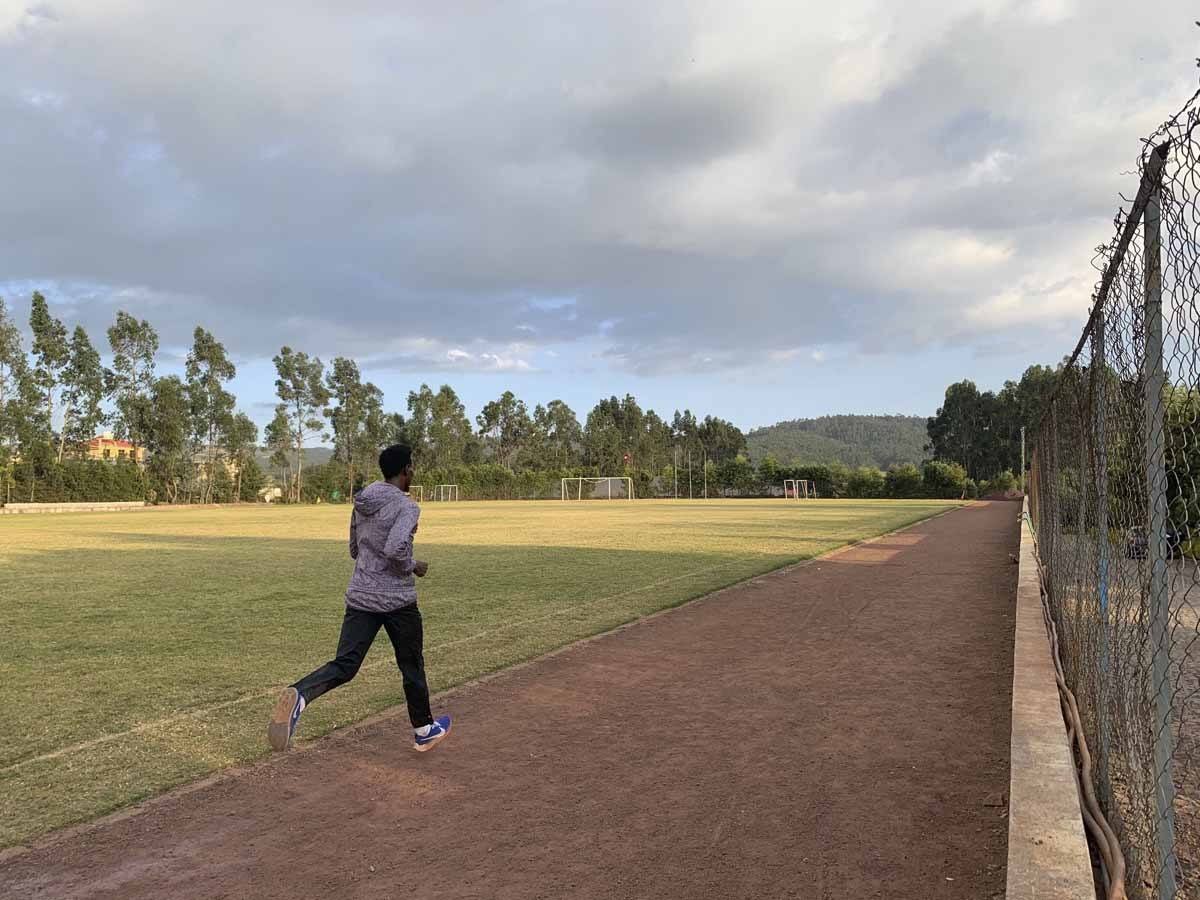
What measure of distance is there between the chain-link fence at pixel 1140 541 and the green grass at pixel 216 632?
4536 mm

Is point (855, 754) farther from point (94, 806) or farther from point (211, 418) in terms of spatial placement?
point (211, 418)

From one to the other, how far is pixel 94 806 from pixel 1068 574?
768cm

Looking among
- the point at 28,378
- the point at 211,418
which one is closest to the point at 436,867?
the point at 28,378

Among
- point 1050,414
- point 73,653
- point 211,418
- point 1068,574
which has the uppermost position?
point 211,418

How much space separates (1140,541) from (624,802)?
2.64 meters

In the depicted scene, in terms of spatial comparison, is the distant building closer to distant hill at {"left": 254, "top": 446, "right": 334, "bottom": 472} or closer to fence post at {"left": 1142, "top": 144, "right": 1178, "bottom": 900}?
distant hill at {"left": 254, "top": 446, "right": 334, "bottom": 472}

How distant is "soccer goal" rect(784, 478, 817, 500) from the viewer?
81.3 meters

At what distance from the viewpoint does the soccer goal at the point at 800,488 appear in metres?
81.3

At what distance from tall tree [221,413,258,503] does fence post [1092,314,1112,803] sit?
7840cm

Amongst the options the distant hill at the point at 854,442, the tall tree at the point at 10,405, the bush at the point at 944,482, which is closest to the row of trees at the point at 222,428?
the tall tree at the point at 10,405

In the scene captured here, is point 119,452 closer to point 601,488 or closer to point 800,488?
point 601,488

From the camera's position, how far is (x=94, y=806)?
166 inches

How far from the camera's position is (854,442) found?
603ft

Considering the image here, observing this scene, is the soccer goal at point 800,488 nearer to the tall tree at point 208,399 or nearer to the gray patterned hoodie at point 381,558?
the tall tree at point 208,399
